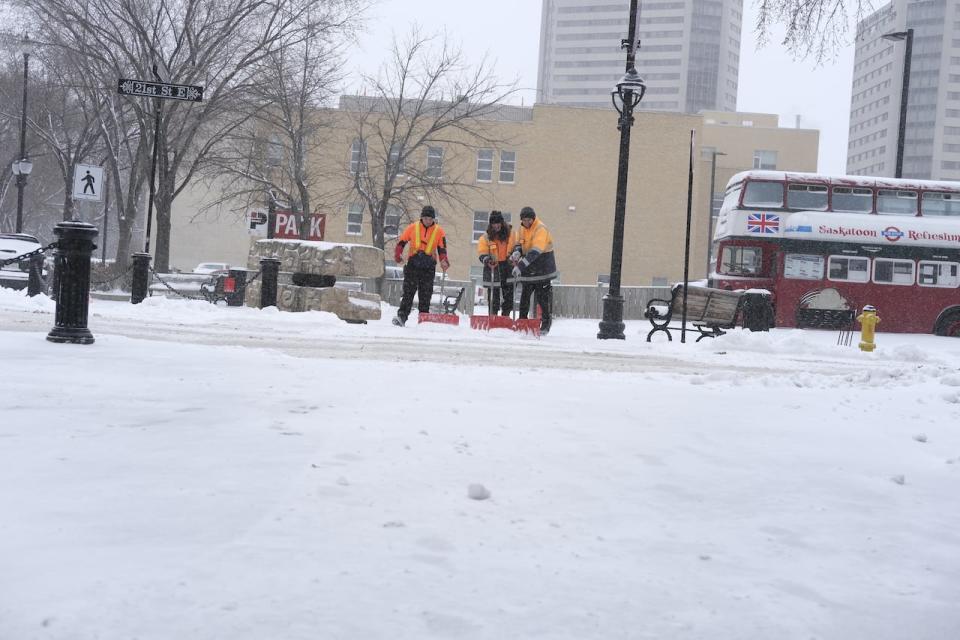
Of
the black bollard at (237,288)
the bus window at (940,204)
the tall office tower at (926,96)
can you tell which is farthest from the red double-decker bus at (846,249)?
the tall office tower at (926,96)

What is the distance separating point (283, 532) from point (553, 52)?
189947 mm

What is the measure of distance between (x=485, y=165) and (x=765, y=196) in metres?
26.4

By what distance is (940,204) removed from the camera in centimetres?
2505

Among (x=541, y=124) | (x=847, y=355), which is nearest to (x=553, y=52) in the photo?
(x=541, y=124)

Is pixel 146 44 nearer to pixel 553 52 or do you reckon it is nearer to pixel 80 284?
pixel 80 284

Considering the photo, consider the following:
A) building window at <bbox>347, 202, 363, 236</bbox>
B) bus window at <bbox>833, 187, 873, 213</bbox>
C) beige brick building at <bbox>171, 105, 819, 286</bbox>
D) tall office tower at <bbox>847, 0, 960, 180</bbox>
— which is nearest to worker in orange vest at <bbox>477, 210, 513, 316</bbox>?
bus window at <bbox>833, 187, 873, 213</bbox>

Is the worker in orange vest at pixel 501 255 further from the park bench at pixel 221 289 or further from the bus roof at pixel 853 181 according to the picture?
the bus roof at pixel 853 181

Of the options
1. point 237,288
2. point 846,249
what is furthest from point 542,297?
point 846,249

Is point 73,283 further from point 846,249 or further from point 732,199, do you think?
point 846,249

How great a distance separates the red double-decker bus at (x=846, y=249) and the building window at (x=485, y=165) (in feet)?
84.4

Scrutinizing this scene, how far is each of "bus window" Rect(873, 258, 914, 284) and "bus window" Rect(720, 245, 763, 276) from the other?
319 cm

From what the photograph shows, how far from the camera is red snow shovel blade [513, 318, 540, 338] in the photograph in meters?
13.6

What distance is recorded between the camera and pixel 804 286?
25.2 metres

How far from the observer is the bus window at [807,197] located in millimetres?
25094
